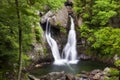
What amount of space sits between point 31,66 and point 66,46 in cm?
652

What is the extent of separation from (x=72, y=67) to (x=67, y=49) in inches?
208

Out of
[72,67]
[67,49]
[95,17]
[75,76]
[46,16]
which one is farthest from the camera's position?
[67,49]

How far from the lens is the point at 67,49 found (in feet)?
105

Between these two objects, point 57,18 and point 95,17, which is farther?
point 57,18

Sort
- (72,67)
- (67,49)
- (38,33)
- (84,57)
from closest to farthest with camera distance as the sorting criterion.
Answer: (72,67) < (38,33) < (84,57) < (67,49)

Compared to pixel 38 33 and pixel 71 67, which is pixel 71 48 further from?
pixel 71 67

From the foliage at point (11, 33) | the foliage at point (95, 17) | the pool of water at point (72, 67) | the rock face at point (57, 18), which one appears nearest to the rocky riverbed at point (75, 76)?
the pool of water at point (72, 67)

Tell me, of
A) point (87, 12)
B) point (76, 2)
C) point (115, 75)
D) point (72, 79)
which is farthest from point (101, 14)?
point (115, 75)

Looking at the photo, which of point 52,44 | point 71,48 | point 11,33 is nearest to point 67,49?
point 71,48

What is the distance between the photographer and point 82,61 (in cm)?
2944

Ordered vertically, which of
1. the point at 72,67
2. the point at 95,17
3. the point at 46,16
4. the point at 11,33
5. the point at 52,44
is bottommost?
the point at 72,67

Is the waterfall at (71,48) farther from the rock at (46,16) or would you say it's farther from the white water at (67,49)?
the rock at (46,16)

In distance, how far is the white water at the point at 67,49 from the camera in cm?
3042

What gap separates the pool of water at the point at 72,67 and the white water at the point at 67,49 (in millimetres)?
1773
